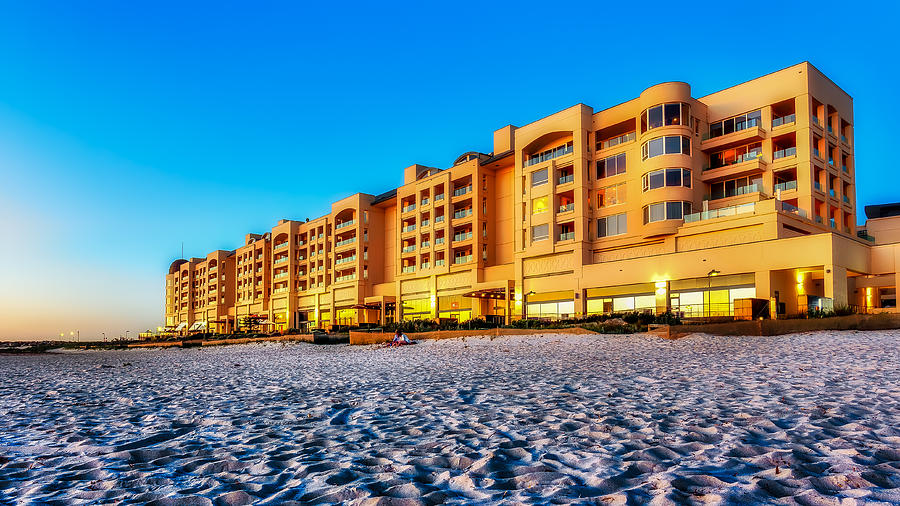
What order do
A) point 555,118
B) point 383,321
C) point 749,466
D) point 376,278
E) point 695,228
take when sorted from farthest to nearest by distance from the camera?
1. point 376,278
2. point 383,321
3. point 555,118
4. point 695,228
5. point 749,466

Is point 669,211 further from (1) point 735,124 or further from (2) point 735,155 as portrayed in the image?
(1) point 735,124

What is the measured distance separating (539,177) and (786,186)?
1826 cm

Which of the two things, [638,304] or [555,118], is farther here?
[555,118]

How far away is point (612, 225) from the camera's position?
43438 mm

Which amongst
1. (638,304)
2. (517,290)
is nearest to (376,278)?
(517,290)

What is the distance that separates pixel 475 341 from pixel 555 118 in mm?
27045

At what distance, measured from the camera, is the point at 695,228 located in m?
37.1

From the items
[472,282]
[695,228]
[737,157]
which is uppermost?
[737,157]

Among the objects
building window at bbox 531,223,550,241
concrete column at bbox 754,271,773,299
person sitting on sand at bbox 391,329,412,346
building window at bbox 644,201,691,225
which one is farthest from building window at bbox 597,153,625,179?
person sitting on sand at bbox 391,329,412,346

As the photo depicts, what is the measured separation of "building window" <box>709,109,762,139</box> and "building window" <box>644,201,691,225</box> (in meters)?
6.65

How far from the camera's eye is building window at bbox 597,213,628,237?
140ft

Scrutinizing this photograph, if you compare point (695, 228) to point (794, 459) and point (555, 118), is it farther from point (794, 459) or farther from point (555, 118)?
point (794, 459)

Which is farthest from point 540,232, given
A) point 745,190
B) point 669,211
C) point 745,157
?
point 745,157

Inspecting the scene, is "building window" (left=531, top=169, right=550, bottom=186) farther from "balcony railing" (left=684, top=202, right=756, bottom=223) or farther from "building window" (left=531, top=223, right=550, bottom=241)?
"balcony railing" (left=684, top=202, right=756, bottom=223)
